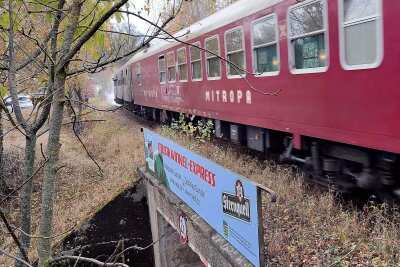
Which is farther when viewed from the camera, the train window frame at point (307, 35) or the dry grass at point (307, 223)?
the train window frame at point (307, 35)

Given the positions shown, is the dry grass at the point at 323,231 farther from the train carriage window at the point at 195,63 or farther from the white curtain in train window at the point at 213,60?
the train carriage window at the point at 195,63

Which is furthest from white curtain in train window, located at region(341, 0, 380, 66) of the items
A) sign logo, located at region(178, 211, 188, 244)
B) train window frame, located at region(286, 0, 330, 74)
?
sign logo, located at region(178, 211, 188, 244)

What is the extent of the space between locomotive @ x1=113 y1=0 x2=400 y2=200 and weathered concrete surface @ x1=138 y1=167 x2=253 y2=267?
1.75 meters

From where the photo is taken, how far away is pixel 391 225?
4.40 metres

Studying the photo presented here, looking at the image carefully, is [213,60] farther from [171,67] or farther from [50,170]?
[50,170]

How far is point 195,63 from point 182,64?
1032 mm

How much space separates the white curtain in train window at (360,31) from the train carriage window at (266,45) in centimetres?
158

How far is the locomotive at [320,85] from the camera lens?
4434 millimetres

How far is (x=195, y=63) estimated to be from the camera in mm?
10008

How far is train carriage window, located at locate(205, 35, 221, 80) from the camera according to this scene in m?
8.61

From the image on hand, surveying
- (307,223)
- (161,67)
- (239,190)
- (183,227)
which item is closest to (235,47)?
(183,227)

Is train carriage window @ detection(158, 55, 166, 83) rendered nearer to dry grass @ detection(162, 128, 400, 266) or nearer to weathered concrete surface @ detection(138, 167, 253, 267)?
weathered concrete surface @ detection(138, 167, 253, 267)

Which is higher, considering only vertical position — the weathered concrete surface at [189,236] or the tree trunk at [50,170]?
the tree trunk at [50,170]

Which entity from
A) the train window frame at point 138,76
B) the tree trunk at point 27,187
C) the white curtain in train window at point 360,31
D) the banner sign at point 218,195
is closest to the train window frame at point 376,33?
the white curtain in train window at point 360,31
